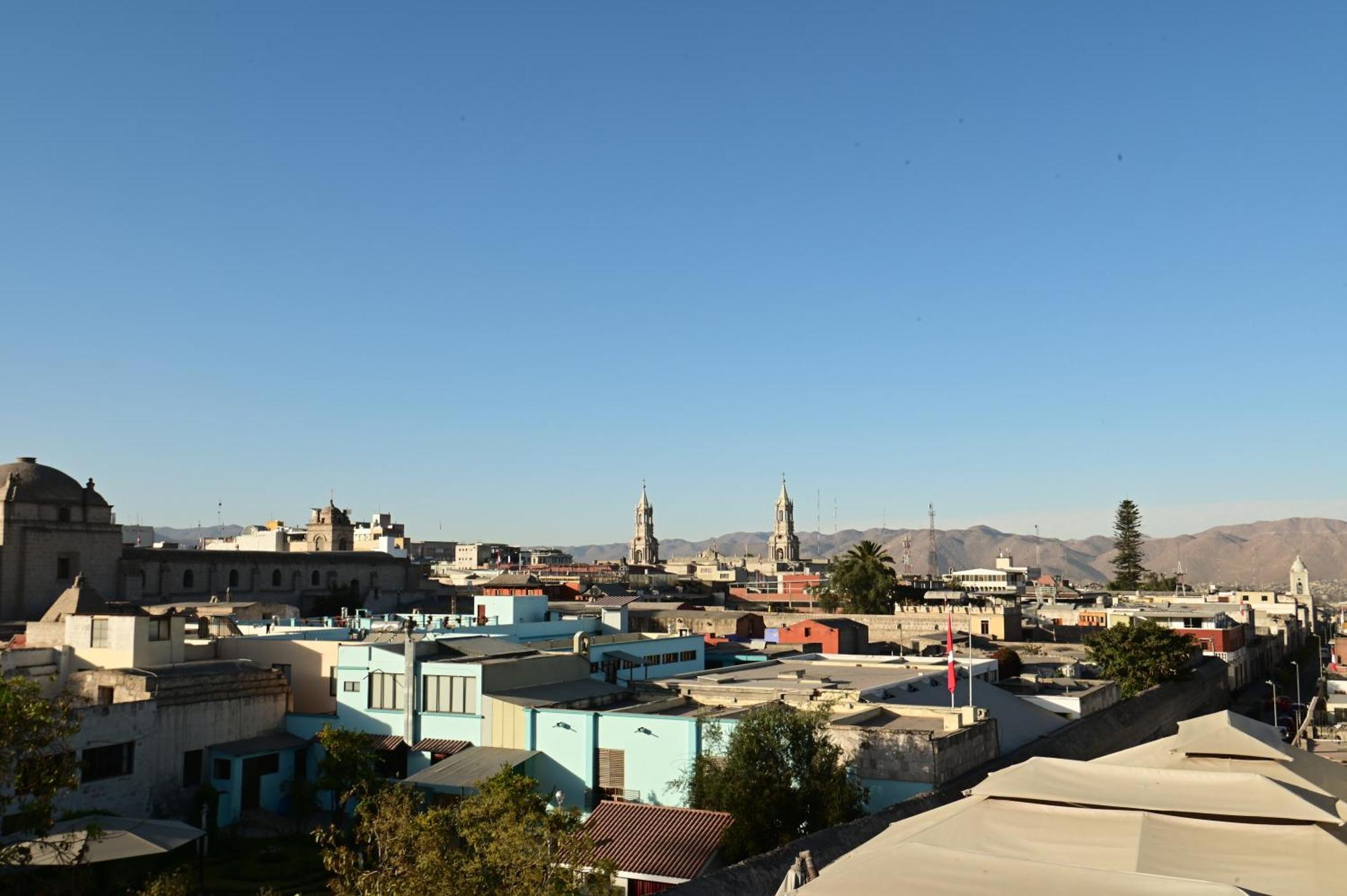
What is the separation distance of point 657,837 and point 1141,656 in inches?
1316

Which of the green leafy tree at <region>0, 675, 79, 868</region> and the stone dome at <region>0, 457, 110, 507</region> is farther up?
the stone dome at <region>0, 457, 110, 507</region>

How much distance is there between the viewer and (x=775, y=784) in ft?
77.9

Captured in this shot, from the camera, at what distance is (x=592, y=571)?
152 metres

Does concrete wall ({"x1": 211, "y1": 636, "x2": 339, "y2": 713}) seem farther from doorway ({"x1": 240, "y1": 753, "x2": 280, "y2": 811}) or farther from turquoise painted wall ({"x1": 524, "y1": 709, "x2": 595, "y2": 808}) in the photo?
turquoise painted wall ({"x1": 524, "y1": 709, "x2": 595, "y2": 808})

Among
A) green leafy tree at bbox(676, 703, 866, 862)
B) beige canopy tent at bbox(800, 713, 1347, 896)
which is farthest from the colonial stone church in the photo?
beige canopy tent at bbox(800, 713, 1347, 896)

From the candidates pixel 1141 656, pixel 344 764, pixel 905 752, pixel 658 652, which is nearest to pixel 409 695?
pixel 344 764

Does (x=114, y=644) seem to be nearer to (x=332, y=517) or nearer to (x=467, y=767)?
(x=467, y=767)

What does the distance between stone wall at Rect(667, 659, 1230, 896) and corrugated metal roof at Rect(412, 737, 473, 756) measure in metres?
12.6

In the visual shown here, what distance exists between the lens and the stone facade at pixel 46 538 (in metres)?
69.9

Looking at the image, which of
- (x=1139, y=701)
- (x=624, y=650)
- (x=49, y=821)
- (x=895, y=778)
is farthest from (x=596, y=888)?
(x=1139, y=701)

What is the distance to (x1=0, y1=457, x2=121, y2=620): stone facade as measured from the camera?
69.9 meters

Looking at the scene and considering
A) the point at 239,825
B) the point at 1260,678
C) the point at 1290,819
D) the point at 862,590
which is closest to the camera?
the point at 1290,819

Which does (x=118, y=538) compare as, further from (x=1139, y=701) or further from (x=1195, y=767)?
(x=1195, y=767)

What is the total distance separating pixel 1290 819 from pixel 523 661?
78.0 ft
